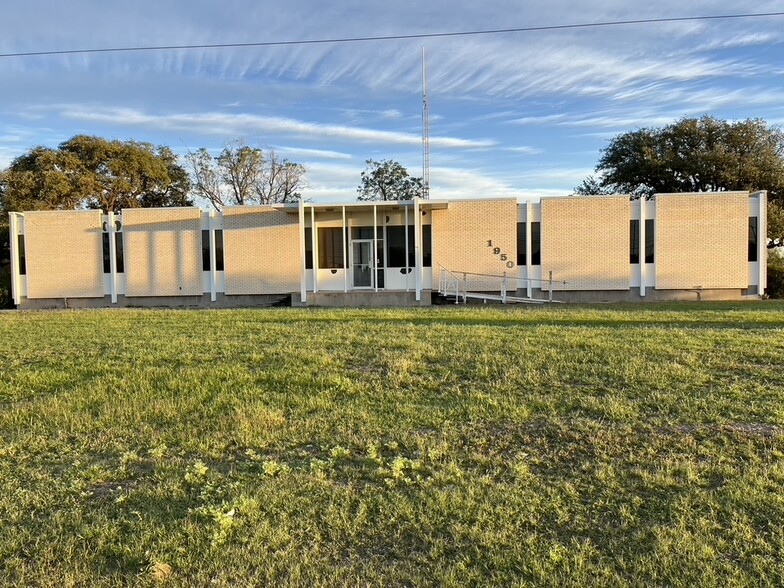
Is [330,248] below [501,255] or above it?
above

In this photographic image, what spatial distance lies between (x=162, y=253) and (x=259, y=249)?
363 cm

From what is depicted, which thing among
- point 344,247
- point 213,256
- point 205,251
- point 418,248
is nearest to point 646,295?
point 418,248

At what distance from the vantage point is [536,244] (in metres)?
20.6

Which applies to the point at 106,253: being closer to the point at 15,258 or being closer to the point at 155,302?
the point at 155,302

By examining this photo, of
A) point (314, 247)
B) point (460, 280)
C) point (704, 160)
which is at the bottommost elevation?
point (460, 280)

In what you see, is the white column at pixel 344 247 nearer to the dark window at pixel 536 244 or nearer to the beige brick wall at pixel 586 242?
the dark window at pixel 536 244

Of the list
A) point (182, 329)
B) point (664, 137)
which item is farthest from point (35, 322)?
point (664, 137)

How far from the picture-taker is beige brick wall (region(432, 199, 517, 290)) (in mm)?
20500

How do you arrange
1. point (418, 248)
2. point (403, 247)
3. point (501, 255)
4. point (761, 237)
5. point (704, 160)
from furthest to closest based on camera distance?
point (704, 160) < point (403, 247) < point (501, 255) < point (761, 237) < point (418, 248)

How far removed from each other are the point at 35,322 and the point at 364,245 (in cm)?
1170

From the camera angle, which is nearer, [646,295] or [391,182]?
[646,295]

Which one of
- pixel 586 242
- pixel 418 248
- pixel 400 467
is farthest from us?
pixel 586 242

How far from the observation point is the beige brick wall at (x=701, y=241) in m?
19.9

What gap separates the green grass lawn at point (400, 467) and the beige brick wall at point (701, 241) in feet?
46.2
